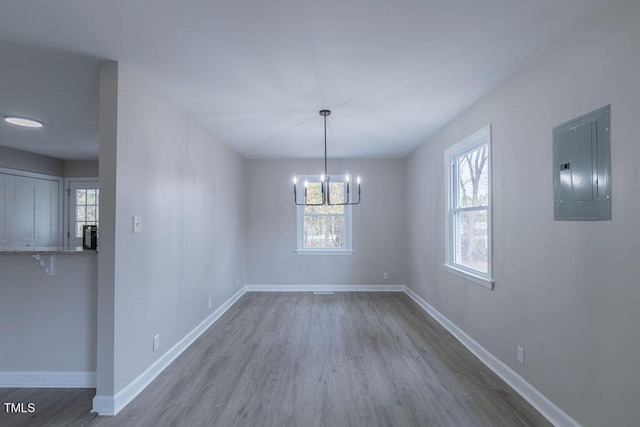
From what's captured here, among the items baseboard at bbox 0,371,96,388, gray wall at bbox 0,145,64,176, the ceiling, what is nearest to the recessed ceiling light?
the ceiling

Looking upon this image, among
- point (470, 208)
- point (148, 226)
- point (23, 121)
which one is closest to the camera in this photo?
point (148, 226)

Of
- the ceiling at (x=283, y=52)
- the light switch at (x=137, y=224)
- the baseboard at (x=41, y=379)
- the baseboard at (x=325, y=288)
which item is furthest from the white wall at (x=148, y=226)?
the baseboard at (x=325, y=288)

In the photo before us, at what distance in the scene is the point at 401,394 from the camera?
2.49 metres

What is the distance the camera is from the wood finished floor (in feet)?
7.16

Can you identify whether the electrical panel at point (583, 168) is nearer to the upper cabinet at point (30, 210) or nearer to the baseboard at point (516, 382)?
the baseboard at point (516, 382)

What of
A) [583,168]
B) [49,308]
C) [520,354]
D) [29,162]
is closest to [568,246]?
[583,168]

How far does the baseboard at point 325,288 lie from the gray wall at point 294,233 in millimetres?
77

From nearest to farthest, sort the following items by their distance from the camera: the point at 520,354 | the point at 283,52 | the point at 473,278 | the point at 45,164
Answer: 1. the point at 283,52
2. the point at 520,354
3. the point at 473,278
4. the point at 45,164

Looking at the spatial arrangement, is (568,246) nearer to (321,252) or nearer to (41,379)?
(41,379)

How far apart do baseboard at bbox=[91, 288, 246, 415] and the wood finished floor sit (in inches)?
2.2

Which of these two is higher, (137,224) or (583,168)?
(583,168)

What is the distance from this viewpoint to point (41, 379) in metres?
2.55

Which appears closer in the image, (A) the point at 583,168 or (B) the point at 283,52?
(A) the point at 583,168

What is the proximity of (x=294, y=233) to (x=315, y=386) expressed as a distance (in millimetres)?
3585
